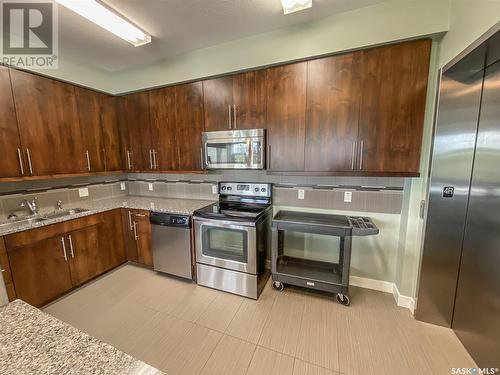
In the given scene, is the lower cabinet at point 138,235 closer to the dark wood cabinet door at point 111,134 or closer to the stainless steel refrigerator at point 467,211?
the dark wood cabinet door at point 111,134

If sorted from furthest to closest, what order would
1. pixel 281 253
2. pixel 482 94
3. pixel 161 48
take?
pixel 281 253, pixel 161 48, pixel 482 94

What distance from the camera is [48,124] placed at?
7.50 feet

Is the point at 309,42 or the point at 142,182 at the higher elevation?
the point at 309,42

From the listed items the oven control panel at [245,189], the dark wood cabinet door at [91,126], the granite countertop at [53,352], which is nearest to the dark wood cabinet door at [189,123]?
the oven control panel at [245,189]

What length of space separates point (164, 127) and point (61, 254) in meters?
1.80

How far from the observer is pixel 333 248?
240 cm

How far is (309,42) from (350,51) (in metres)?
0.37

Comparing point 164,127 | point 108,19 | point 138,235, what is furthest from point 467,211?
point 138,235

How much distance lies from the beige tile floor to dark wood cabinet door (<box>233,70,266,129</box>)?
1881 mm

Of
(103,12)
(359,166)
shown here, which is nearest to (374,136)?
(359,166)

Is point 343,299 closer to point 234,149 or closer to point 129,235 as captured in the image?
point 234,149

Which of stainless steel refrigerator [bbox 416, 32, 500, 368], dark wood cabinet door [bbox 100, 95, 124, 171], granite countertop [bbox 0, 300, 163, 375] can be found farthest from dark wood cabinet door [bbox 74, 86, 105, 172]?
stainless steel refrigerator [bbox 416, 32, 500, 368]

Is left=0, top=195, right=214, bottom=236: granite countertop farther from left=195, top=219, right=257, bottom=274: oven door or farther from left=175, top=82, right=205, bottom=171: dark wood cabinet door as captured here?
left=175, top=82, right=205, bottom=171: dark wood cabinet door

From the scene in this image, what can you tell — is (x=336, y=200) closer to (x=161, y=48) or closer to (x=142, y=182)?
(x=161, y=48)
